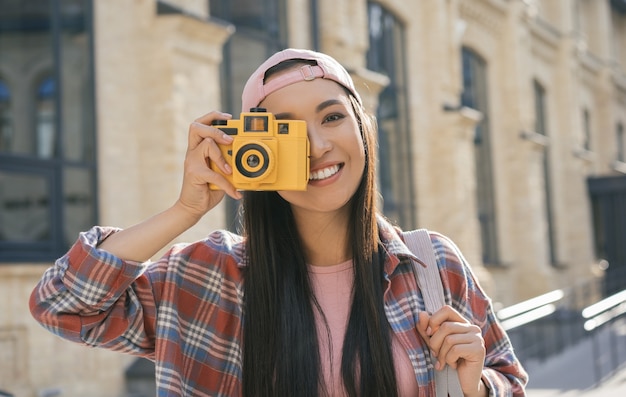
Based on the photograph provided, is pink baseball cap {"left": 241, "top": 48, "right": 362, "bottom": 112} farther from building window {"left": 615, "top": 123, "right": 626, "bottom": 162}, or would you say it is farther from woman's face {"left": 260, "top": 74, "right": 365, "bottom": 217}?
building window {"left": 615, "top": 123, "right": 626, "bottom": 162}

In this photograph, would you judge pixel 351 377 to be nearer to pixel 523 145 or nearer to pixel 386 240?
pixel 386 240

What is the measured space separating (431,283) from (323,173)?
1.37ft

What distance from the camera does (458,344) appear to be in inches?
83.0

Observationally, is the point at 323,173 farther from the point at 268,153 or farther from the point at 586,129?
the point at 586,129

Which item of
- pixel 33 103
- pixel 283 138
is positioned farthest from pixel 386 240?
pixel 33 103

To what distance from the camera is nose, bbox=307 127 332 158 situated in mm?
2225

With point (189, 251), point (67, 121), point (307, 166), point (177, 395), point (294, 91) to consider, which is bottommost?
point (177, 395)

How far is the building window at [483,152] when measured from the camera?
19.3 m

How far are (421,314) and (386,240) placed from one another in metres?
0.31

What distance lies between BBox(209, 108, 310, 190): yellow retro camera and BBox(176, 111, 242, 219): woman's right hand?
0.02 metres

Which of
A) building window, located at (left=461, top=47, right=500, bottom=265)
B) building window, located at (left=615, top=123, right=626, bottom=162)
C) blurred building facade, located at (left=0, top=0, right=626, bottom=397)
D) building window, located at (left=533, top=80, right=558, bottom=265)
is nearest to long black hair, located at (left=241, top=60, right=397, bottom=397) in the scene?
blurred building facade, located at (left=0, top=0, right=626, bottom=397)

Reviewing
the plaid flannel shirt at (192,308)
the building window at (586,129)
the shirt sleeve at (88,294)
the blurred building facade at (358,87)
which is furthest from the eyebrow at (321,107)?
the building window at (586,129)

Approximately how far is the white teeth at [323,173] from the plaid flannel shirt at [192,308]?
279 mm

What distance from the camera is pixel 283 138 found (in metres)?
2.14
